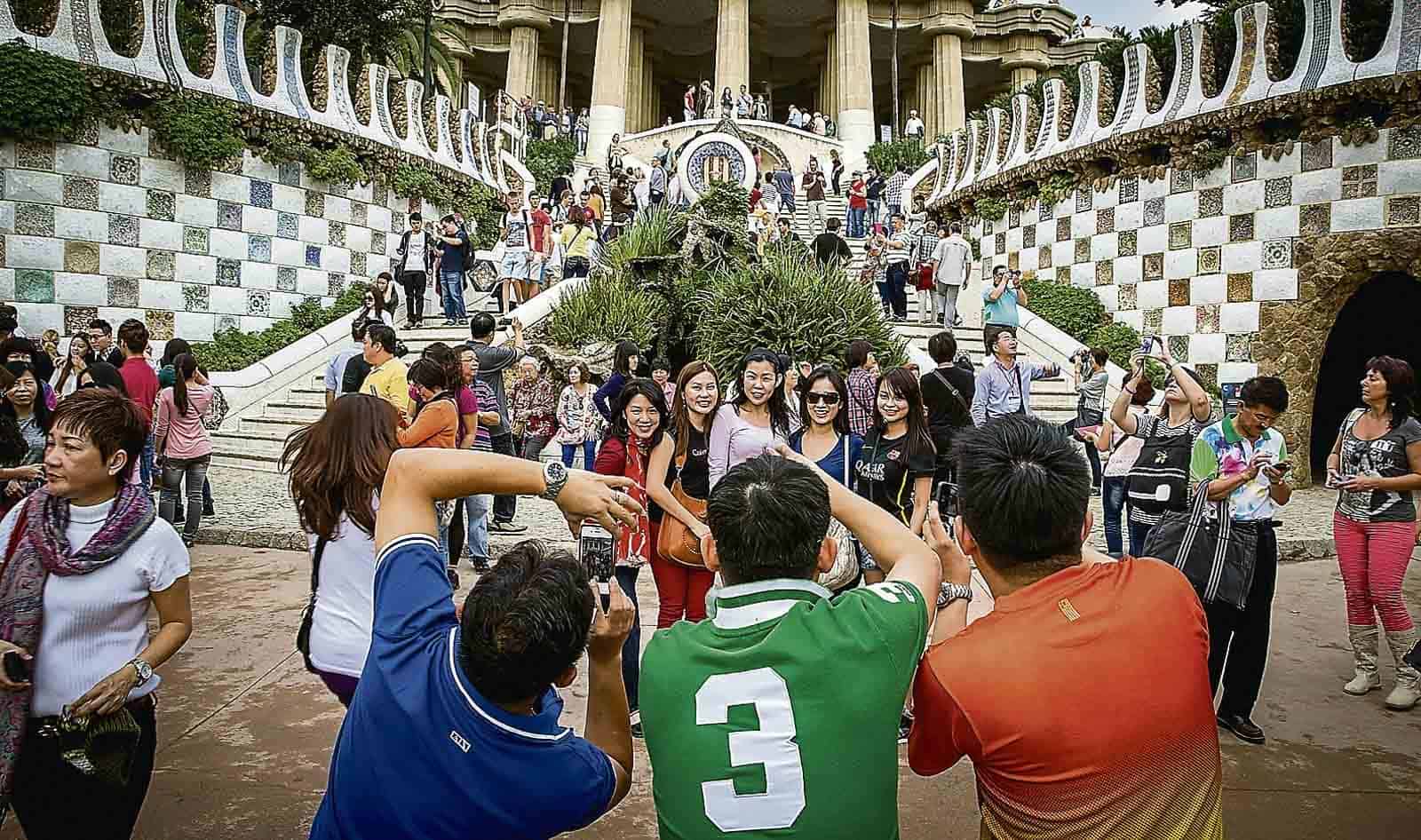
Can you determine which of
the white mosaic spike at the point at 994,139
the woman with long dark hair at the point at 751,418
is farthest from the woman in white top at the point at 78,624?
the white mosaic spike at the point at 994,139

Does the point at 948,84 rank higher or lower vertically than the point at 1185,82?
higher

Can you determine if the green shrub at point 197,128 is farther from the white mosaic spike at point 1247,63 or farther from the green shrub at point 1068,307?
the white mosaic spike at point 1247,63

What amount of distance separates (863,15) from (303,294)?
27.0 m

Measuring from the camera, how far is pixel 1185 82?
13.4 metres

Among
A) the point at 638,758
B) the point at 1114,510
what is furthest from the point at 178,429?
the point at 1114,510

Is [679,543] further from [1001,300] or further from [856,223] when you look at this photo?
[856,223]

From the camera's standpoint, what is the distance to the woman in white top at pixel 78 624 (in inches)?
94.5

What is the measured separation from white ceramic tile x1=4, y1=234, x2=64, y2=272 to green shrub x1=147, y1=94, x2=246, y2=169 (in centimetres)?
213

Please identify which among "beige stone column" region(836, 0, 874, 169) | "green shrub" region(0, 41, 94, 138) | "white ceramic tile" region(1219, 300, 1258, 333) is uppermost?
"beige stone column" region(836, 0, 874, 169)

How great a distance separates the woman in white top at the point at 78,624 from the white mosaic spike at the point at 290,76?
1429 cm

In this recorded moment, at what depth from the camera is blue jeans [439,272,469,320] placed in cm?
1467

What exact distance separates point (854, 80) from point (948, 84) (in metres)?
4.77

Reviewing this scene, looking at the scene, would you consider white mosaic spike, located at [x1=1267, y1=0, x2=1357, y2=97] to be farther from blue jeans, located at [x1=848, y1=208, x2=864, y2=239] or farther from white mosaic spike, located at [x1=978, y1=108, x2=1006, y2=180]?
blue jeans, located at [x1=848, y1=208, x2=864, y2=239]

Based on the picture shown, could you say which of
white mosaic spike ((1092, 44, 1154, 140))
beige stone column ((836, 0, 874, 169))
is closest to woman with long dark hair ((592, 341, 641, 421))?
white mosaic spike ((1092, 44, 1154, 140))
